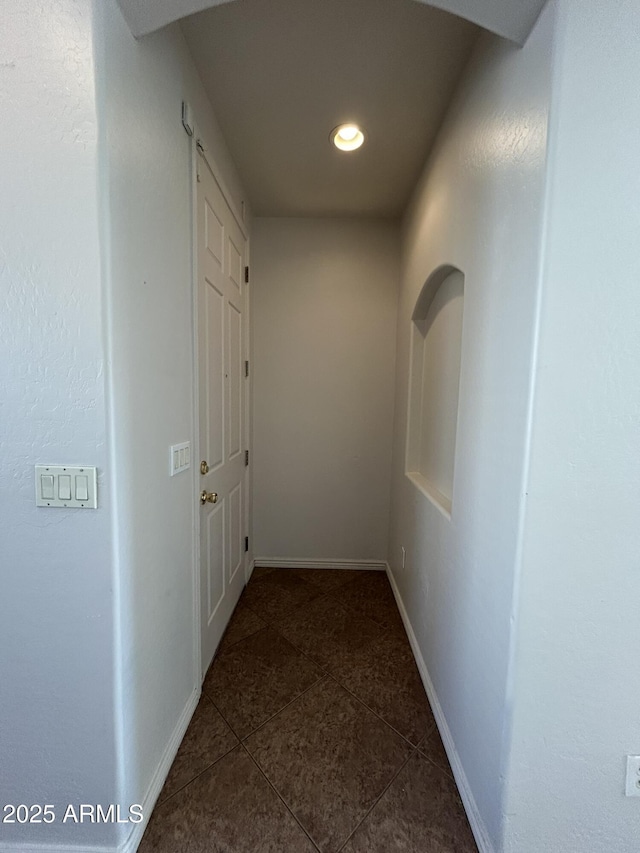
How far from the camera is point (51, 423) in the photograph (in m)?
0.86

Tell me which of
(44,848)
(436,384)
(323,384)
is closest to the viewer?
(44,848)

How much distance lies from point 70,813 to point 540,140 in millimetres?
2218

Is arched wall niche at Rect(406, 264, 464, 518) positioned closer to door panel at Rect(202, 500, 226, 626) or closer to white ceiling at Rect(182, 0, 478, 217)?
white ceiling at Rect(182, 0, 478, 217)

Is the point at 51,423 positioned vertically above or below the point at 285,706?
above

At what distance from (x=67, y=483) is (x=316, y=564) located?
2107 millimetres

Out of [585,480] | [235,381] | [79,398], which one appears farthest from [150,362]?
[585,480]

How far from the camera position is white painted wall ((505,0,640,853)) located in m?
0.76

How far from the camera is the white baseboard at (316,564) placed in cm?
262

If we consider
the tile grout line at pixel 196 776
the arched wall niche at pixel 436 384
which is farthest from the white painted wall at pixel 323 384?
the tile grout line at pixel 196 776

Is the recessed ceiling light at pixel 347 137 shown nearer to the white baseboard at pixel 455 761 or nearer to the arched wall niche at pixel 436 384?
the arched wall niche at pixel 436 384

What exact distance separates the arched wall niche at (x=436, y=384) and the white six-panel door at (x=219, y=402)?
1.09 m

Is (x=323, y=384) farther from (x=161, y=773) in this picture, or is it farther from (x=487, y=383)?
(x=161, y=773)

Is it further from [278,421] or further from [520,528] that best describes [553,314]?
[278,421]

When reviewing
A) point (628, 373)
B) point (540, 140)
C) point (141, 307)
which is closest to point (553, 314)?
point (628, 373)
